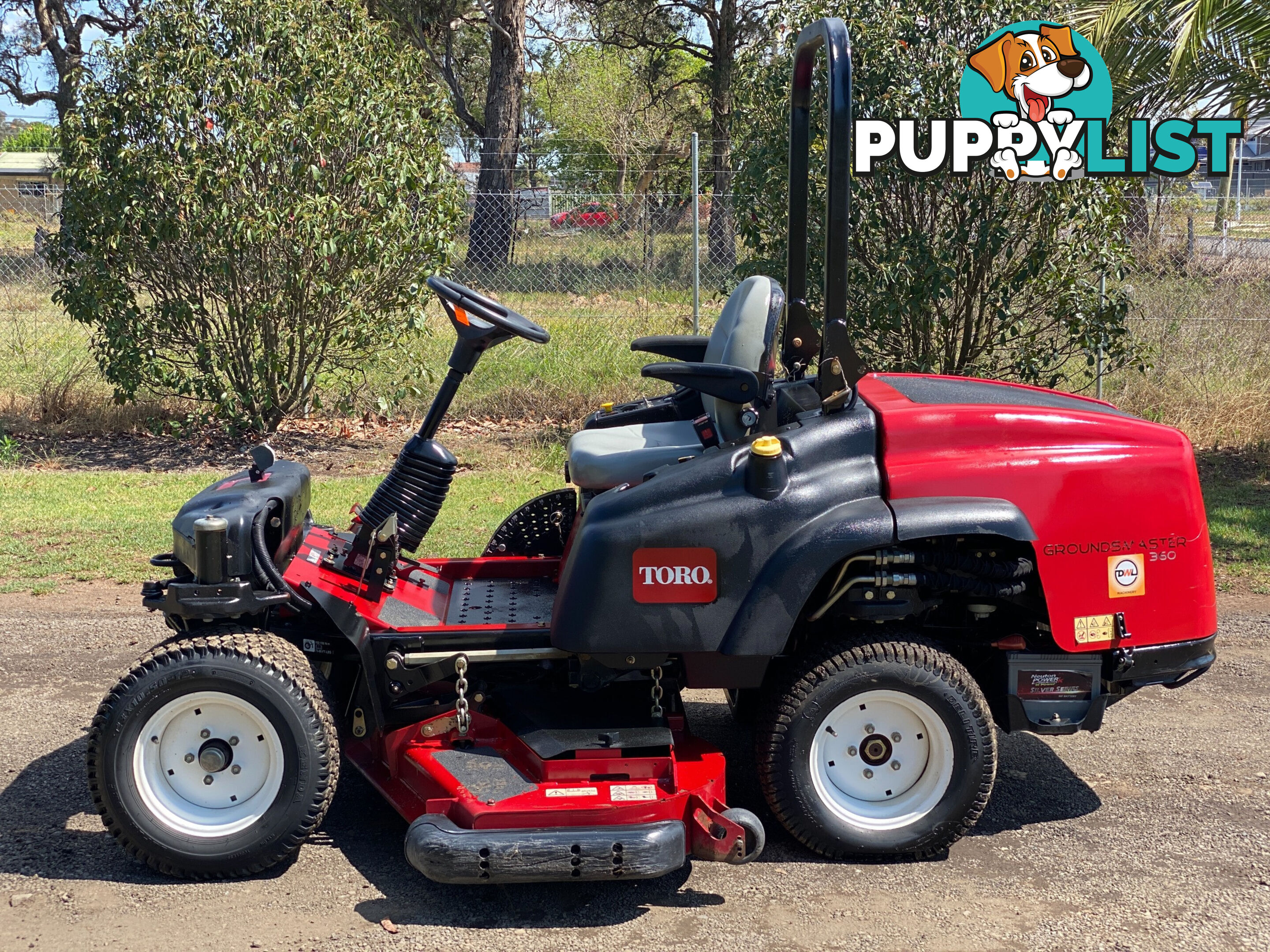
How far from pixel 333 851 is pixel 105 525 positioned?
4151mm

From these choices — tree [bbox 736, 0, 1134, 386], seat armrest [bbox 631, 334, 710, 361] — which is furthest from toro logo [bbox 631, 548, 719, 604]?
tree [bbox 736, 0, 1134, 386]

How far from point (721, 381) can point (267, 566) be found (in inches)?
56.6

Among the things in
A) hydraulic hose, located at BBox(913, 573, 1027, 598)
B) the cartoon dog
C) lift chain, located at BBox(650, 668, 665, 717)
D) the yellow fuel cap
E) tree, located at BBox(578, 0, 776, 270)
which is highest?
tree, located at BBox(578, 0, 776, 270)

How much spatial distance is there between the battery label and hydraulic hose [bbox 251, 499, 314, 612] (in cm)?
214

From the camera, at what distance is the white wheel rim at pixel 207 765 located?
11.5 ft

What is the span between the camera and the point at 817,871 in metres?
3.61

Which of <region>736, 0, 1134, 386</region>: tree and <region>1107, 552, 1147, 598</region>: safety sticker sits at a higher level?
<region>736, 0, 1134, 386</region>: tree

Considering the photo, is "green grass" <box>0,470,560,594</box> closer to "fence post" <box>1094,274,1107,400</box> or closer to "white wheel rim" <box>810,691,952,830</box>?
"white wheel rim" <box>810,691,952,830</box>

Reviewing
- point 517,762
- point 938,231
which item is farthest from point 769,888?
point 938,231

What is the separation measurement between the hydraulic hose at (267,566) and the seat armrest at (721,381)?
3.98ft

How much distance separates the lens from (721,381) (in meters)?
3.67

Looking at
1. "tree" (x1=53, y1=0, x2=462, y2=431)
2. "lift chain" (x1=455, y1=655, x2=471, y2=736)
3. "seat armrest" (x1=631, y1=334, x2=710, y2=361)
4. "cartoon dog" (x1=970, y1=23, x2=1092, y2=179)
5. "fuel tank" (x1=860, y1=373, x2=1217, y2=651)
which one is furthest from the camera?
"tree" (x1=53, y1=0, x2=462, y2=431)

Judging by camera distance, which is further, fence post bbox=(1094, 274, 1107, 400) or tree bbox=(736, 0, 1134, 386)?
fence post bbox=(1094, 274, 1107, 400)

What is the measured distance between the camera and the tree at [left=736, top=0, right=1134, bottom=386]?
787 centimetres
